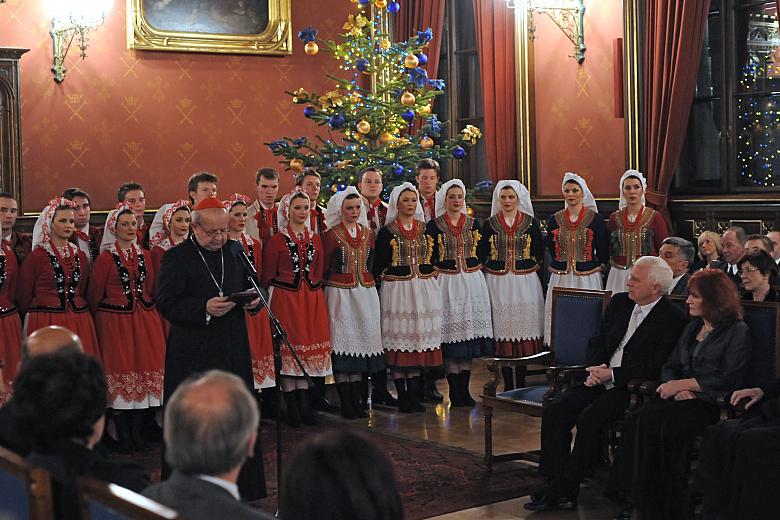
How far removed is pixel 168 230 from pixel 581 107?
391cm

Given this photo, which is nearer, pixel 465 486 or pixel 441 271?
pixel 465 486

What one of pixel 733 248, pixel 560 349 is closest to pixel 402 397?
pixel 560 349

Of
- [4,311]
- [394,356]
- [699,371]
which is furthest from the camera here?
[394,356]

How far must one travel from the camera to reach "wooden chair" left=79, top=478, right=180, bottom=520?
1979 mm

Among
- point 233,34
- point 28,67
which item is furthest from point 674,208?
point 28,67

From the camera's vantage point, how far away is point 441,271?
7.56 meters

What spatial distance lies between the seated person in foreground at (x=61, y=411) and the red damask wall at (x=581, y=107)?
21.9ft

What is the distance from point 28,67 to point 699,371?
6.86 metres

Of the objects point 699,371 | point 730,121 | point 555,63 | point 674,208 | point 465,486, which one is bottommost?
point 465,486

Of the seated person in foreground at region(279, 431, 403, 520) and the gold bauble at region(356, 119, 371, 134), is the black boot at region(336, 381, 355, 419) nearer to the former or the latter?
the gold bauble at region(356, 119, 371, 134)

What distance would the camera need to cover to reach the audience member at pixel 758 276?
5.25 metres

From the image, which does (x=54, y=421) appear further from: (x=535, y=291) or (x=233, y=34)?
(x=233, y=34)

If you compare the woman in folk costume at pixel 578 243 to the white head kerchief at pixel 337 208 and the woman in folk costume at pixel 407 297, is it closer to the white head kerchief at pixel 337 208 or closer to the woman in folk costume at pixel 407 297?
the woman in folk costume at pixel 407 297

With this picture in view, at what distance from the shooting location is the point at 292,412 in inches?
274
